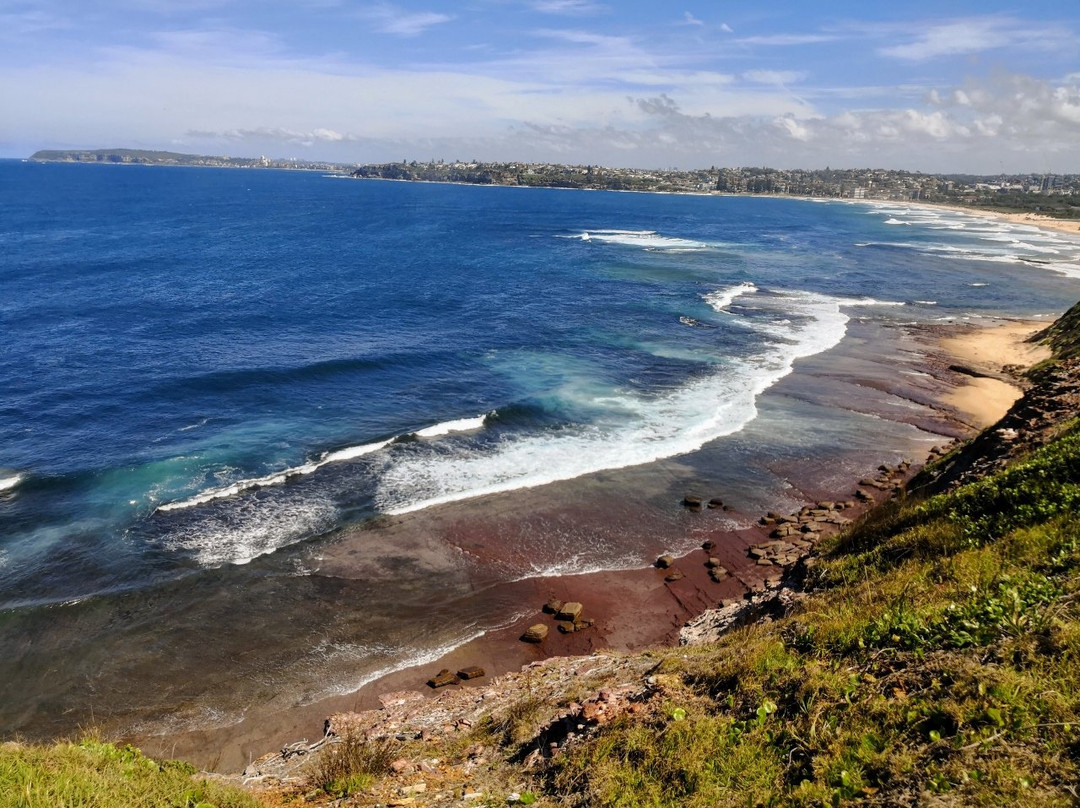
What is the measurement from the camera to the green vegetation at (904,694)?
6949 millimetres

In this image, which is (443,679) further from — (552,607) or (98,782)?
(98,782)

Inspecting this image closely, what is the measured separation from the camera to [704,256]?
302 feet

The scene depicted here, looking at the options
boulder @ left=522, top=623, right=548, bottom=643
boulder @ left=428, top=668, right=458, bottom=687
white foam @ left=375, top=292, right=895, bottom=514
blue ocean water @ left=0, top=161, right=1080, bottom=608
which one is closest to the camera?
boulder @ left=428, top=668, right=458, bottom=687

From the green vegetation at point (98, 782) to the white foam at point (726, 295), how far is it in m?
55.8

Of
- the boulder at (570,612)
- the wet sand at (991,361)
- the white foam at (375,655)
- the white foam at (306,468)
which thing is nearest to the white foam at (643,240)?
the wet sand at (991,361)

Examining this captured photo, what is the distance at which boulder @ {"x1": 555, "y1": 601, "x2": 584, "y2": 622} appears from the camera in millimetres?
20078

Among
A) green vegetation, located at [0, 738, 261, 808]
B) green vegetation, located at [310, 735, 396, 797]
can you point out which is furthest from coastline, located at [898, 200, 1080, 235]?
green vegetation, located at [0, 738, 261, 808]

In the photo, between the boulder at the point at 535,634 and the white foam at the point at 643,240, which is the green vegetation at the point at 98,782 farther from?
the white foam at the point at 643,240

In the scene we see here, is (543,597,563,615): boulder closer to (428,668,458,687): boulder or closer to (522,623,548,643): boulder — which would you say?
(522,623,548,643): boulder

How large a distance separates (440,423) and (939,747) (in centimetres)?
2854

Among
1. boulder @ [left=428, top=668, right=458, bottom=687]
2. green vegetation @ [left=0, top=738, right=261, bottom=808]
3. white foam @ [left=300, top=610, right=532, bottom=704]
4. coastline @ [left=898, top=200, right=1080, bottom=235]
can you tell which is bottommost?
white foam @ [left=300, top=610, right=532, bottom=704]

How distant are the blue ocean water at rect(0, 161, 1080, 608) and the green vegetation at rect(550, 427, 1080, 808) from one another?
1772 centimetres

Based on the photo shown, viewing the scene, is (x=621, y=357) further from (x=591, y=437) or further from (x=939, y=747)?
(x=939, y=747)

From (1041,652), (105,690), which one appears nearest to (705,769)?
(1041,652)
